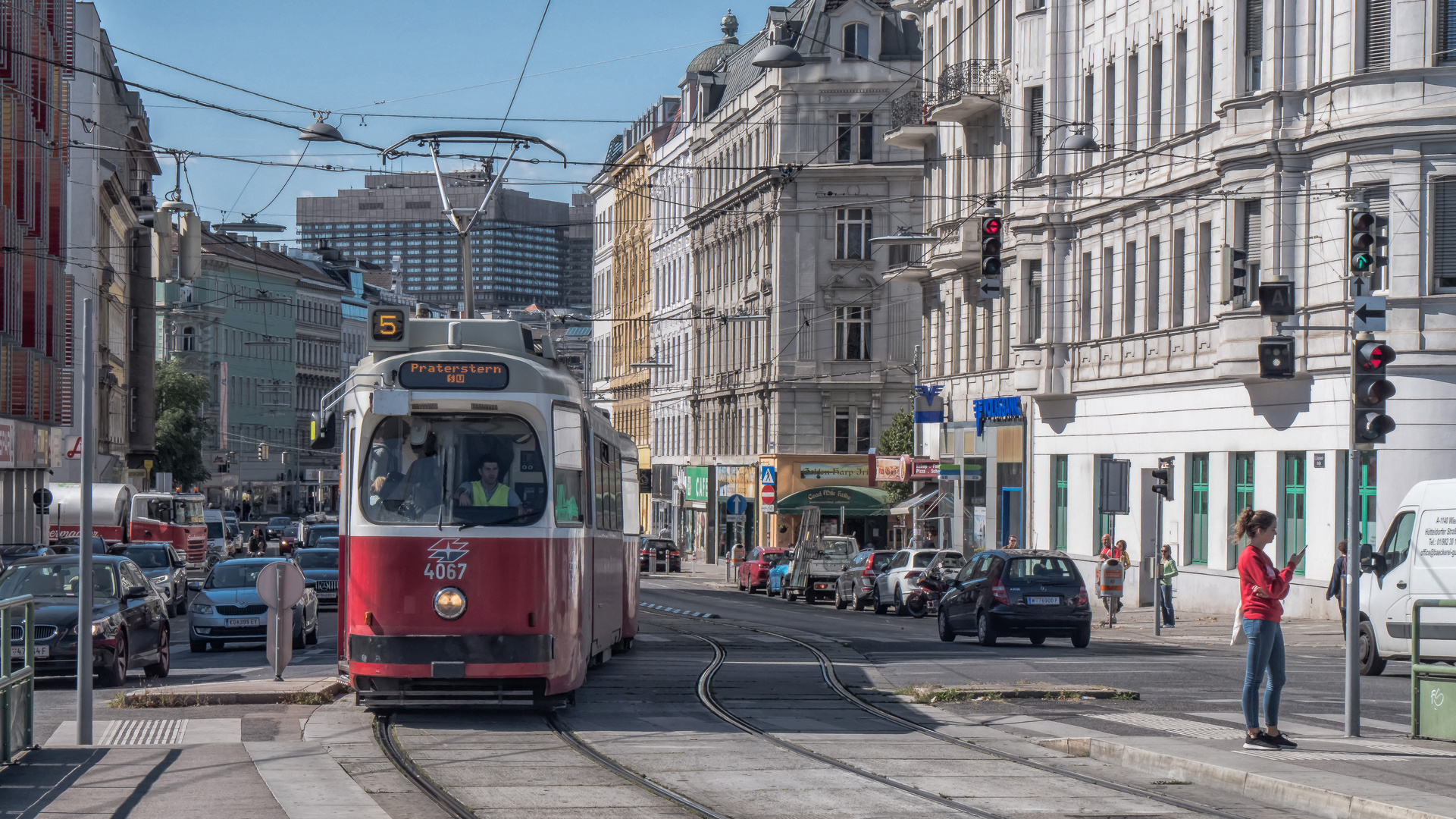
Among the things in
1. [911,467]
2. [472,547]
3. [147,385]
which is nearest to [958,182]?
[911,467]

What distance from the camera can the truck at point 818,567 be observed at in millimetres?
50438

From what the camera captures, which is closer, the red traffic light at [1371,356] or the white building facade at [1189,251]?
the red traffic light at [1371,356]

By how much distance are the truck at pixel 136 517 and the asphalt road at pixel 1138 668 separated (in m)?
29.0

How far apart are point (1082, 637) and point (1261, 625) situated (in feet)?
50.2

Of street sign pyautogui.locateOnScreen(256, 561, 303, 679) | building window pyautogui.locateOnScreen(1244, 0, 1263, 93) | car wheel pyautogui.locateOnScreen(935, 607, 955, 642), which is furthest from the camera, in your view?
building window pyautogui.locateOnScreen(1244, 0, 1263, 93)

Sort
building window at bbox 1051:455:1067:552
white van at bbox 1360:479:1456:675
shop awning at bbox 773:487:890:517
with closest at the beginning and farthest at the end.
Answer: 1. white van at bbox 1360:479:1456:675
2. building window at bbox 1051:455:1067:552
3. shop awning at bbox 773:487:890:517

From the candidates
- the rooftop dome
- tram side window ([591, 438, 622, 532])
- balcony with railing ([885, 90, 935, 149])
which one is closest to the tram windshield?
tram side window ([591, 438, 622, 532])

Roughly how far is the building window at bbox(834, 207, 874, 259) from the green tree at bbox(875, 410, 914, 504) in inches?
363

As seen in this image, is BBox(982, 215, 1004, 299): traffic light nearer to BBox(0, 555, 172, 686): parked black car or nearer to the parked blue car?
BBox(0, 555, 172, 686): parked black car

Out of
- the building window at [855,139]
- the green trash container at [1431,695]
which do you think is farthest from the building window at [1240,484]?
the building window at [855,139]

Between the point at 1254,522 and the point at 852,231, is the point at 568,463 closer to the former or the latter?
the point at 1254,522

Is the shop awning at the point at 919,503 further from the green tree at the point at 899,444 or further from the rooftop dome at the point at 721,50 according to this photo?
the rooftop dome at the point at 721,50

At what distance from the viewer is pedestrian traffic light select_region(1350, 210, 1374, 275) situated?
58.7ft

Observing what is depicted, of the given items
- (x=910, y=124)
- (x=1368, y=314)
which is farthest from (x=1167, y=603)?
(x=910, y=124)
